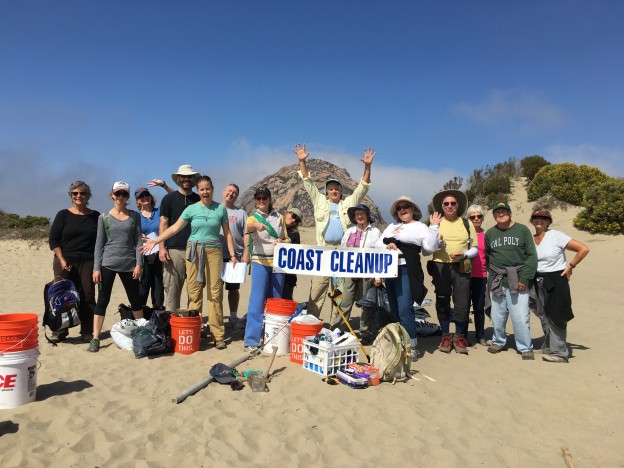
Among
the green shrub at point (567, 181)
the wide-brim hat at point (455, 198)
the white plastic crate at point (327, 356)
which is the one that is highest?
the green shrub at point (567, 181)

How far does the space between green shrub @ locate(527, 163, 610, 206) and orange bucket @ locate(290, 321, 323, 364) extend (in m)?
20.5

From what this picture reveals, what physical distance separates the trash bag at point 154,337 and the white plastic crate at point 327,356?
202cm

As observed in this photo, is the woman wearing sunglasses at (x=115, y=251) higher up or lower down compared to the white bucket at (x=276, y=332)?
higher up

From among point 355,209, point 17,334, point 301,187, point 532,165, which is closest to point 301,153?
point 355,209

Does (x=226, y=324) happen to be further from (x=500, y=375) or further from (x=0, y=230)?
(x=0, y=230)

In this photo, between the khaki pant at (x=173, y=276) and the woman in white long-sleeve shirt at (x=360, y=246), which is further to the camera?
the khaki pant at (x=173, y=276)

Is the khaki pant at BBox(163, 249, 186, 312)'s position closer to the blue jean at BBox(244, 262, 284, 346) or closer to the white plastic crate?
the blue jean at BBox(244, 262, 284, 346)

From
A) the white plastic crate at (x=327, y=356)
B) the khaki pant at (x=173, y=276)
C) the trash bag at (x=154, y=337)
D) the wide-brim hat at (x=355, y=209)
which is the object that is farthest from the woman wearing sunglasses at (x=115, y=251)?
the wide-brim hat at (x=355, y=209)

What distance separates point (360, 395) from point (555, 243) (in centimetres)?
381

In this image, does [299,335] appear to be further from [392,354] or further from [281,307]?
[392,354]

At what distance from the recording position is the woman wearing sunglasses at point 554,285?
→ 631 centimetres

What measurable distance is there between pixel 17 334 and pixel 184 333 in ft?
7.26

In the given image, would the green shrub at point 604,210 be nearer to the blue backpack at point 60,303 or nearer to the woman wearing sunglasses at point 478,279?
the woman wearing sunglasses at point 478,279

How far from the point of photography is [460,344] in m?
6.62
